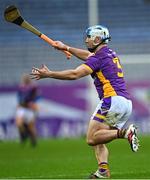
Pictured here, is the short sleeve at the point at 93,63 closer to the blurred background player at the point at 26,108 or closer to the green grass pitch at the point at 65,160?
the green grass pitch at the point at 65,160

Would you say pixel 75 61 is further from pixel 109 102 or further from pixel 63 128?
pixel 109 102

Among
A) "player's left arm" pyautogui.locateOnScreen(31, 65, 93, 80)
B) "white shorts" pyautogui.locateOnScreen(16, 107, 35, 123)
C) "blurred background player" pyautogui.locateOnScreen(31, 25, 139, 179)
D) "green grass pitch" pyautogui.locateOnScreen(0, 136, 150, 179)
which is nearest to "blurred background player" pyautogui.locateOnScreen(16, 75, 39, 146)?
"white shorts" pyautogui.locateOnScreen(16, 107, 35, 123)

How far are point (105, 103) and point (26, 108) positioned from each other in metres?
13.0

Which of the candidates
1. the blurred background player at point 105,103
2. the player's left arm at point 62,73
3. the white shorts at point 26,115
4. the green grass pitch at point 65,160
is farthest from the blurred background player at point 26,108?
the player's left arm at point 62,73

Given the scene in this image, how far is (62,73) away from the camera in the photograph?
1199 cm

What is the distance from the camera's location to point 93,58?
12344mm

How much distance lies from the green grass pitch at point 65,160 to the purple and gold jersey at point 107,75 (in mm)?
1294

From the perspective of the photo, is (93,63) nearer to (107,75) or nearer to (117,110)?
(107,75)

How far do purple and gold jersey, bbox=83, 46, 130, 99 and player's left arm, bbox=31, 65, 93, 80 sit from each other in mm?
329

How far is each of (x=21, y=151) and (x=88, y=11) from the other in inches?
410

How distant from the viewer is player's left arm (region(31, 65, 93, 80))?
11773 millimetres

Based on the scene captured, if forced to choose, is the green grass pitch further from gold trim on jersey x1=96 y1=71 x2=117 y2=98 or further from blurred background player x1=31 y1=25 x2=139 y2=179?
gold trim on jersey x1=96 y1=71 x2=117 y2=98

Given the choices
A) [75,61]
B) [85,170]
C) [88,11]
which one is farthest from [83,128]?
[85,170]

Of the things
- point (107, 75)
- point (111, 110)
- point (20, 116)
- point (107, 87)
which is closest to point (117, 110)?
point (111, 110)
